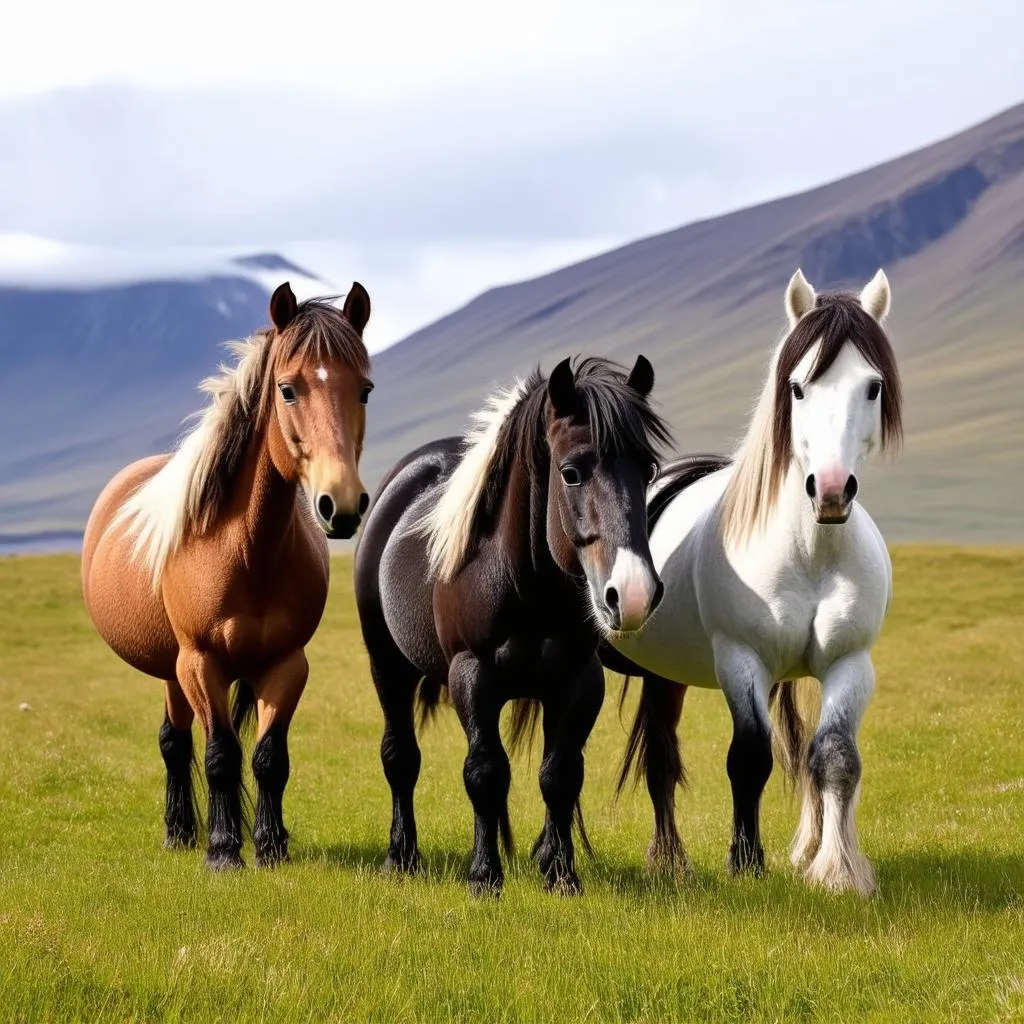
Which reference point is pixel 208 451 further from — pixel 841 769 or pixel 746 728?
pixel 841 769

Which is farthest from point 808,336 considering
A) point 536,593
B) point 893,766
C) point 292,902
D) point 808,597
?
point 893,766

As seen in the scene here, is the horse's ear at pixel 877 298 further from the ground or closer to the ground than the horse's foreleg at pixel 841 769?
further from the ground

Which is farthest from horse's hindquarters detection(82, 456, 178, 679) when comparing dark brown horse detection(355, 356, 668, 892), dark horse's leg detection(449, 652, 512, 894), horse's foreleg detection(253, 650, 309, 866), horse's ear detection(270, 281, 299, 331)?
dark horse's leg detection(449, 652, 512, 894)

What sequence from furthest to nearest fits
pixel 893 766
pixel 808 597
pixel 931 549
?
pixel 931 549 → pixel 893 766 → pixel 808 597

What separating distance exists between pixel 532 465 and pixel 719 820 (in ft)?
19.7

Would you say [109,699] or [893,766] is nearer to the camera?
[893,766]

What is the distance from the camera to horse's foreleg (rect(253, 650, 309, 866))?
826 centimetres

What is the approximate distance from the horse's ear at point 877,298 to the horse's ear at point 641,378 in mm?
1522

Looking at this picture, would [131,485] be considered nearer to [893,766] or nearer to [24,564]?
[893,766]

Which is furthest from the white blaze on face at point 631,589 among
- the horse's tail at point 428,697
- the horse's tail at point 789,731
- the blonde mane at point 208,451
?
the horse's tail at point 789,731

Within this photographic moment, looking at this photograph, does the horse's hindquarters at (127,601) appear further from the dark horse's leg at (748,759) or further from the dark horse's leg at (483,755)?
the dark horse's leg at (748,759)

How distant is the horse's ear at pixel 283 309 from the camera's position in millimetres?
7703

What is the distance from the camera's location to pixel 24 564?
1746 inches

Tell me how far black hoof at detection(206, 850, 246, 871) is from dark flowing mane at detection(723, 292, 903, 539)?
3.60m
